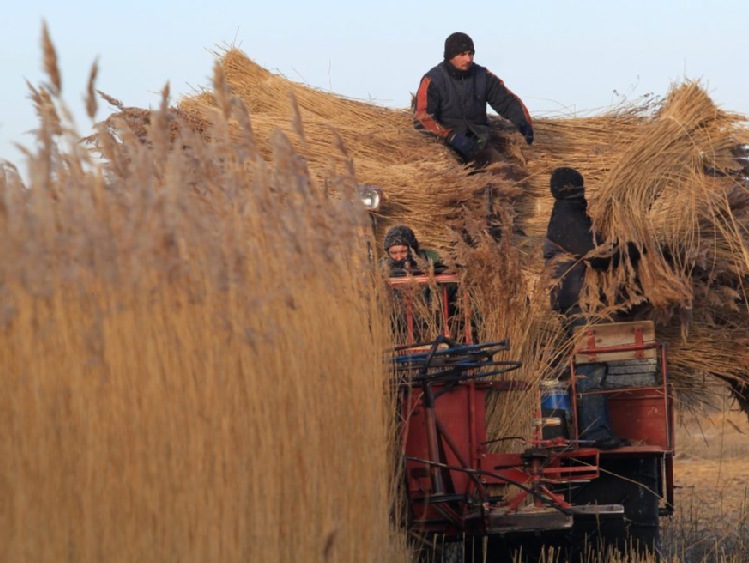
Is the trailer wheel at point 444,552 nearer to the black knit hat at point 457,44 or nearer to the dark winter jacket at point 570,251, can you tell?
the dark winter jacket at point 570,251

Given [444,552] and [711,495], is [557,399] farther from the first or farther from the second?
[711,495]

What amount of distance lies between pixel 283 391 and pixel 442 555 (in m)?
2.44

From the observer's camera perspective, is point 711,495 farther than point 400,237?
Yes

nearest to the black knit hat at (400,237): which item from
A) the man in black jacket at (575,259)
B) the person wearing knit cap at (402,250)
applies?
the person wearing knit cap at (402,250)

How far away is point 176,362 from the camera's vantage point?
15.0ft

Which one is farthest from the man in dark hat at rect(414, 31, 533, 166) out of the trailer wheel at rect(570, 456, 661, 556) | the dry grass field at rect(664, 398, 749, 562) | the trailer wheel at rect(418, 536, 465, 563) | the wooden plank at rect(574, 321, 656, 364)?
the trailer wheel at rect(418, 536, 465, 563)

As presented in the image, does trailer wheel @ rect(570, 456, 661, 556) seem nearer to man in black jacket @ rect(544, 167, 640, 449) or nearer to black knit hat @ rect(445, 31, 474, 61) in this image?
man in black jacket @ rect(544, 167, 640, 449)

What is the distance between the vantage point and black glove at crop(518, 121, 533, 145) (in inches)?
373

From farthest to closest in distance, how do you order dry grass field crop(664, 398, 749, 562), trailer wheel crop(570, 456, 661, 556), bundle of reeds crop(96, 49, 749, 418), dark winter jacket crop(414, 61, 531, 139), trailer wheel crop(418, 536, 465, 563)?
dark winter jacket crop(414, 61, 531, 139) < dry grass field crop(664, 398, 749, 562) < bundle of reeds crop(96, 49, 749, 418) < trailer wheel crop(570, 456, 661, 556) < trailer wheel crop(418, 536, 465, 563)

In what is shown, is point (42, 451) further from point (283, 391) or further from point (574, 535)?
point (574, 535)

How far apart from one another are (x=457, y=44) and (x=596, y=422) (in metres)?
3.00

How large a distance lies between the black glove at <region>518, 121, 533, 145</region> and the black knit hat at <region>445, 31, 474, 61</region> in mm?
668

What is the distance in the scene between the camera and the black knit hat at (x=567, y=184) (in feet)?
28.0

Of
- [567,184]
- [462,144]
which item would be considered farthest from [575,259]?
[462,144]
